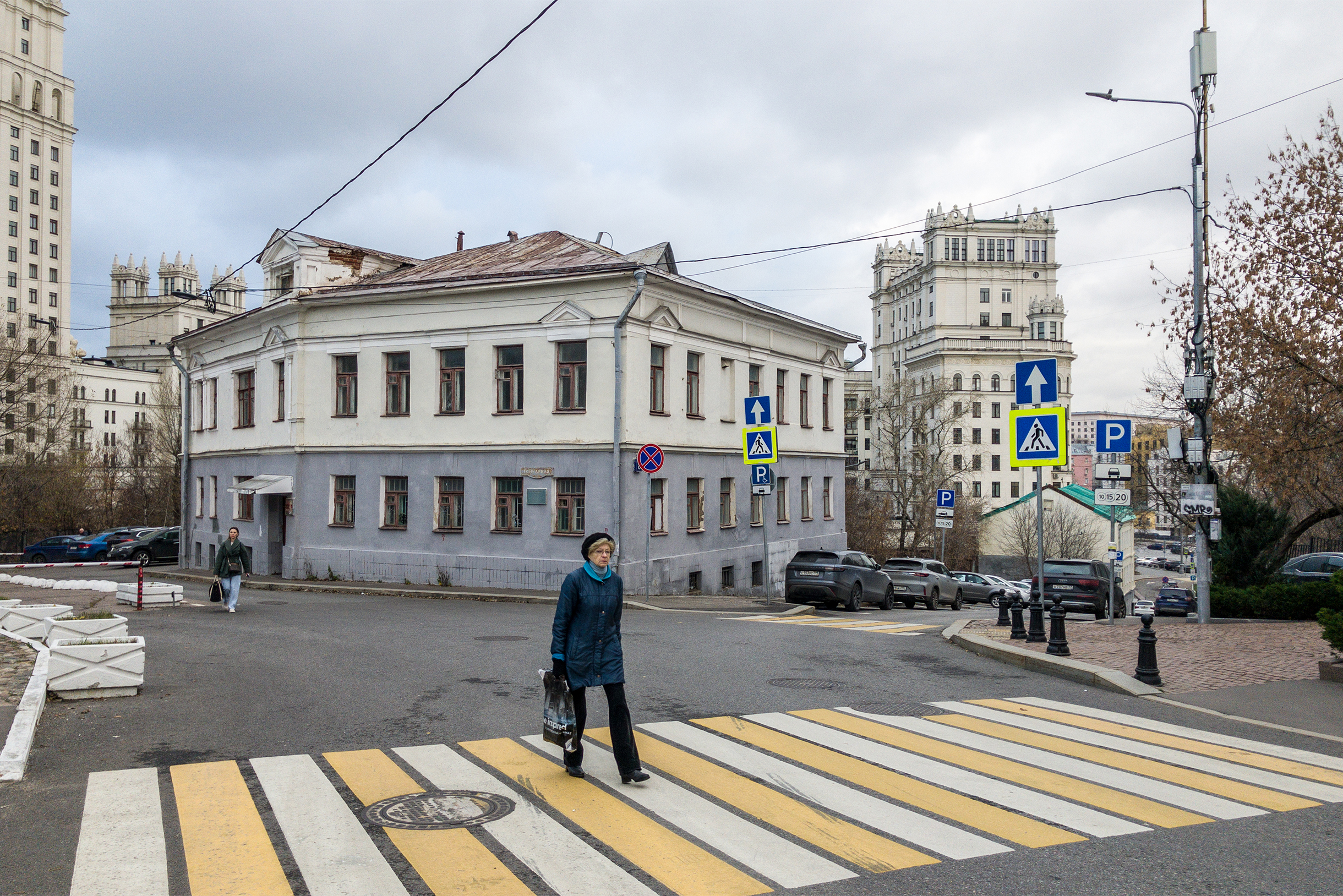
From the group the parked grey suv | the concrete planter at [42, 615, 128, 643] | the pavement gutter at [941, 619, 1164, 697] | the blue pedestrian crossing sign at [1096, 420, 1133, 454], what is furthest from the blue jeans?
the parked grey suv

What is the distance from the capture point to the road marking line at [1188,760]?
705 centimetres

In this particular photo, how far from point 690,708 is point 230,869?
5.12 metres

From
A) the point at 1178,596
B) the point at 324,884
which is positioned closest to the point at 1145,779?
the point at 324,884

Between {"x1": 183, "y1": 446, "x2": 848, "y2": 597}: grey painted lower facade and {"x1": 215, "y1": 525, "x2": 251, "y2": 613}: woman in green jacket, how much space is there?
682 cm

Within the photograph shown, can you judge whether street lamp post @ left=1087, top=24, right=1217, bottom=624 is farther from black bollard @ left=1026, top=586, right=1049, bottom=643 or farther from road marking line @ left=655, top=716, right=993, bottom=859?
road marking line @ left=655, top=716, right=993, bottom=859

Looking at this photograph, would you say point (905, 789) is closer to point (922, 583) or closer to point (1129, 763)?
point (1129, 763)

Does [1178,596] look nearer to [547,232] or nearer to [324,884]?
[547,232]

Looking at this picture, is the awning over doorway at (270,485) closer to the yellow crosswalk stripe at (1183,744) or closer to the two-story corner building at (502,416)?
the two-story corner building at (502,416)

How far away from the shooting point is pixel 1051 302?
4281 inches

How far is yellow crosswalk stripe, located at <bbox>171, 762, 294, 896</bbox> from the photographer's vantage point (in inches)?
200

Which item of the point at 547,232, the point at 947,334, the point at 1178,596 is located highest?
the point at 947,334

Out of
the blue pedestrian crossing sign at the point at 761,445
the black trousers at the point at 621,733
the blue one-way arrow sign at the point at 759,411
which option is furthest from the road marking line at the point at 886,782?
the blue one-way arrow sign at the point at 759,411

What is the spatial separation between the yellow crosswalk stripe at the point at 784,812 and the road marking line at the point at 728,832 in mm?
154

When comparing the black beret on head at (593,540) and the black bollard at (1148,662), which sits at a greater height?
the black beret on head at (593,540)
